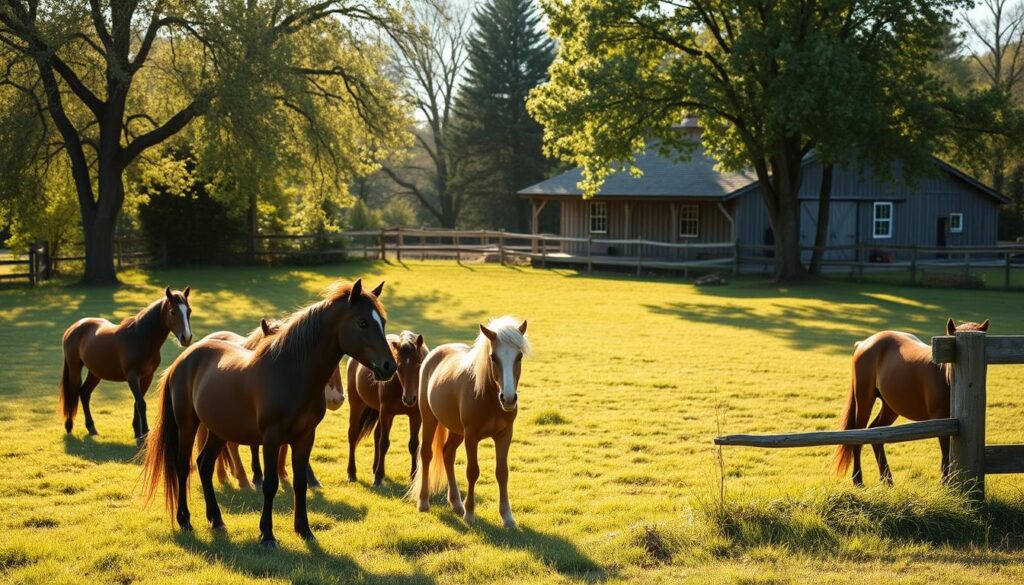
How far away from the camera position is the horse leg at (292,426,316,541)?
7.20 m

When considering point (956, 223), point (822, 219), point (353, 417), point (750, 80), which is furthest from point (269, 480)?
point (956, 223)

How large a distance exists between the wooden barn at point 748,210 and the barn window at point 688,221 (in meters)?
0.04

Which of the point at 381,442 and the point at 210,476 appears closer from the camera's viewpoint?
the point at 210,476

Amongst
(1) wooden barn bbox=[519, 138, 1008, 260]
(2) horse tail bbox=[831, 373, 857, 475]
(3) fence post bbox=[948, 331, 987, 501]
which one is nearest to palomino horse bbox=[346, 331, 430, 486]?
(2) horse tail bbox=[831, 373, 857, 475]

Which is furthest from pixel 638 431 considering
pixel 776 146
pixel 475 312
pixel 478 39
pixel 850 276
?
pixel 478 39

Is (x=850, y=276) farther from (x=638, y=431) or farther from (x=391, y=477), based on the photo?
(x=391, y=477)

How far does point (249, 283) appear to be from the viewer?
32.6m

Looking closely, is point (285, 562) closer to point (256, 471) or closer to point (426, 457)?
point (426, 457)

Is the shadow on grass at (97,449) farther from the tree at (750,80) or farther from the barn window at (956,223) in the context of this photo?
the barn window at (956,223)

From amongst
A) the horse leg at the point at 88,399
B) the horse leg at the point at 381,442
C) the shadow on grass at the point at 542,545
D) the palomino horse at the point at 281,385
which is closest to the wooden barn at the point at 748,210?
the horse leg at the point at 88,399

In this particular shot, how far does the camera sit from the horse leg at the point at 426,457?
8375 millimetres

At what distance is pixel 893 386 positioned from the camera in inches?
342

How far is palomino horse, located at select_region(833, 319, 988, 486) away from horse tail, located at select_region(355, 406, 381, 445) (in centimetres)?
456

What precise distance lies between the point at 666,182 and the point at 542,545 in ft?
113
